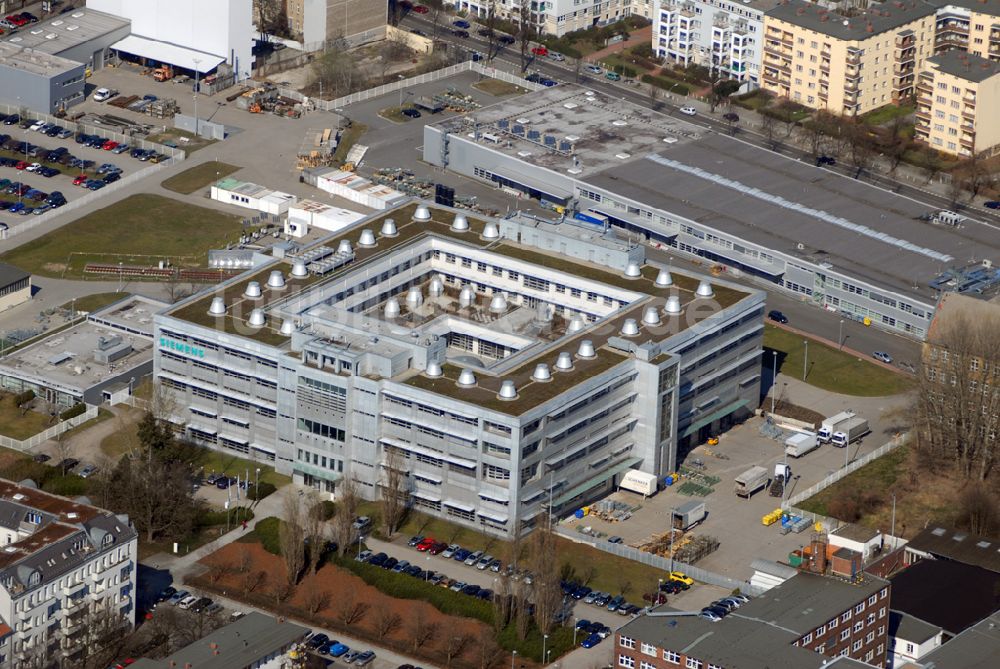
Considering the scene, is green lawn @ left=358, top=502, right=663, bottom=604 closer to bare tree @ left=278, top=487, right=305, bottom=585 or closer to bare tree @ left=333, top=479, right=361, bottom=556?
bare tree @ left=333, top=479, right=361, bottom=556

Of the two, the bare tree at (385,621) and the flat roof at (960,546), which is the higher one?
the flat roof at (960,546)

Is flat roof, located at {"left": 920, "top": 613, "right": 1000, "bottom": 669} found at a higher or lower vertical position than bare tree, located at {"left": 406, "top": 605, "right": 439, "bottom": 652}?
higher

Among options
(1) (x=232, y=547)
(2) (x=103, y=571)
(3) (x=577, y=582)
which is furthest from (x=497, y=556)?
(2) (x=103, y=571)

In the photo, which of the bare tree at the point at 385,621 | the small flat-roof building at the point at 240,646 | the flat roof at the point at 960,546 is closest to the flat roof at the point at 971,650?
the flat roof at the point at 960,546

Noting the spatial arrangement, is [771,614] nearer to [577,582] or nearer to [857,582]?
[857,582]

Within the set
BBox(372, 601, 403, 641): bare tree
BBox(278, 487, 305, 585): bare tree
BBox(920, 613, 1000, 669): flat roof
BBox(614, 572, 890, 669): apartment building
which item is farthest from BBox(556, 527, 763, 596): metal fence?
BBox(278, 487, 305, 585): bare tree

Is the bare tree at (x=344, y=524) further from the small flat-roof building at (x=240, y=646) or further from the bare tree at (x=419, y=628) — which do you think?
the small flat-roof building at (x=240, y=646)
